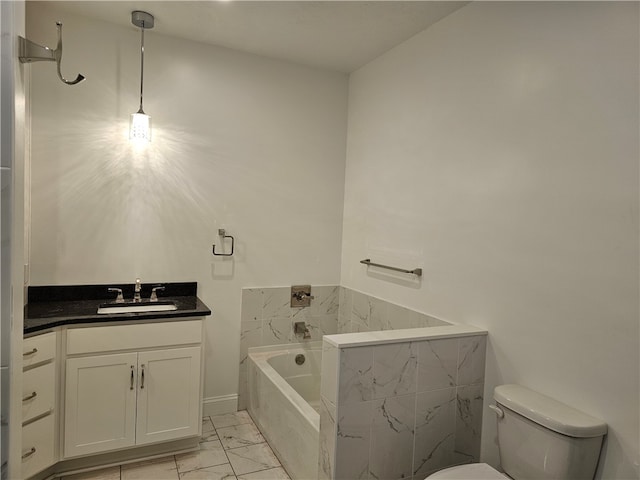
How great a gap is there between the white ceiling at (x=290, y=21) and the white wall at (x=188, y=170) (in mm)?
149

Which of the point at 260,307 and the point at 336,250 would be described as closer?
the point at 260,307

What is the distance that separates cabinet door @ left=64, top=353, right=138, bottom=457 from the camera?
2.26m

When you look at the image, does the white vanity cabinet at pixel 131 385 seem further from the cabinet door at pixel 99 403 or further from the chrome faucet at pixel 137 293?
the chrome faucet at pixel 137 293

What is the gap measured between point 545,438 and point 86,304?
2.49 meters

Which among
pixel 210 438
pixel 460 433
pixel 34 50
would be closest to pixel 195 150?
pixel 210 438

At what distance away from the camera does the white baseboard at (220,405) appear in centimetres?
307

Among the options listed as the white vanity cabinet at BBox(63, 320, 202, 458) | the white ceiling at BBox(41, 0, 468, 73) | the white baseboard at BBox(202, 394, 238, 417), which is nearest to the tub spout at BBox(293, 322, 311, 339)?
the white baseboard at BBox(202, 394, 238, 417)

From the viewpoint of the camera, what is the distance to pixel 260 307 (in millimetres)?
3203

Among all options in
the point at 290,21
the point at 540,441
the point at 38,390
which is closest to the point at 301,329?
the point at 38,390

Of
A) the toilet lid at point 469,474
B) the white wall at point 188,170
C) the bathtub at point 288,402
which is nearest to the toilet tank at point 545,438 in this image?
the toilet lid at point 469,474

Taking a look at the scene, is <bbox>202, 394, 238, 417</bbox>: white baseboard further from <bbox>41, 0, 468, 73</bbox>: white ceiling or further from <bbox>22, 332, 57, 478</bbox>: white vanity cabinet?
<bbox>41, 0, 468, 73</bbox>: white ceiling

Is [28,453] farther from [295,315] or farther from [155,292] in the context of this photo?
[295,315]

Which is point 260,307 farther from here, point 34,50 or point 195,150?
point 34,50

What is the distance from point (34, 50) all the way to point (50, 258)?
7.13 ft
